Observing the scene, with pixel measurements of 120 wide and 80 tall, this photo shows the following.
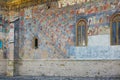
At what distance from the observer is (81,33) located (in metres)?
18.2

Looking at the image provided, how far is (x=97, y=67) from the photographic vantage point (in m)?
17.2

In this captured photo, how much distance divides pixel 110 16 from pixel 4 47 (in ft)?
34.8

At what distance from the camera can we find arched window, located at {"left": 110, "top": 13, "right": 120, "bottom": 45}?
16.5 metres

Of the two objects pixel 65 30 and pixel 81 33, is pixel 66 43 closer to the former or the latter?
pixel 65 30

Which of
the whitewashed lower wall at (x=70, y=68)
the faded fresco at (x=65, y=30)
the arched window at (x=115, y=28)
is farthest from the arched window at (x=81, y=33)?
the arched window at (x=115, y=28)

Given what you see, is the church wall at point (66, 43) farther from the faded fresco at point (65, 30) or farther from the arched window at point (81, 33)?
the arched window at point (81, 33)

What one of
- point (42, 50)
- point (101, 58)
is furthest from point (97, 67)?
point (42, 50)

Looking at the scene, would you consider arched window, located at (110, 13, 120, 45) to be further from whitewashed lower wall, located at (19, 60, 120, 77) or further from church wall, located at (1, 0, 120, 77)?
whitewashed lower wall, located at (19, 60, 120, 77)

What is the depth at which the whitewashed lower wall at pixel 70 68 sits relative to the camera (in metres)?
16.6

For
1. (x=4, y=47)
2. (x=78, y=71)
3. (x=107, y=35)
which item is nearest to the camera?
(x=107, y=35)

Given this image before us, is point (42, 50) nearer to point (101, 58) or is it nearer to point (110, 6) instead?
point (101, 58)

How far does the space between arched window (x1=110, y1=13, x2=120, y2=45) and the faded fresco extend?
10.3 inches

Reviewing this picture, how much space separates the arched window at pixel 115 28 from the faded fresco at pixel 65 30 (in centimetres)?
26

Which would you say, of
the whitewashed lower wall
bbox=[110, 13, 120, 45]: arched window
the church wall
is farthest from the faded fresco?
the whitewashed lower wall
